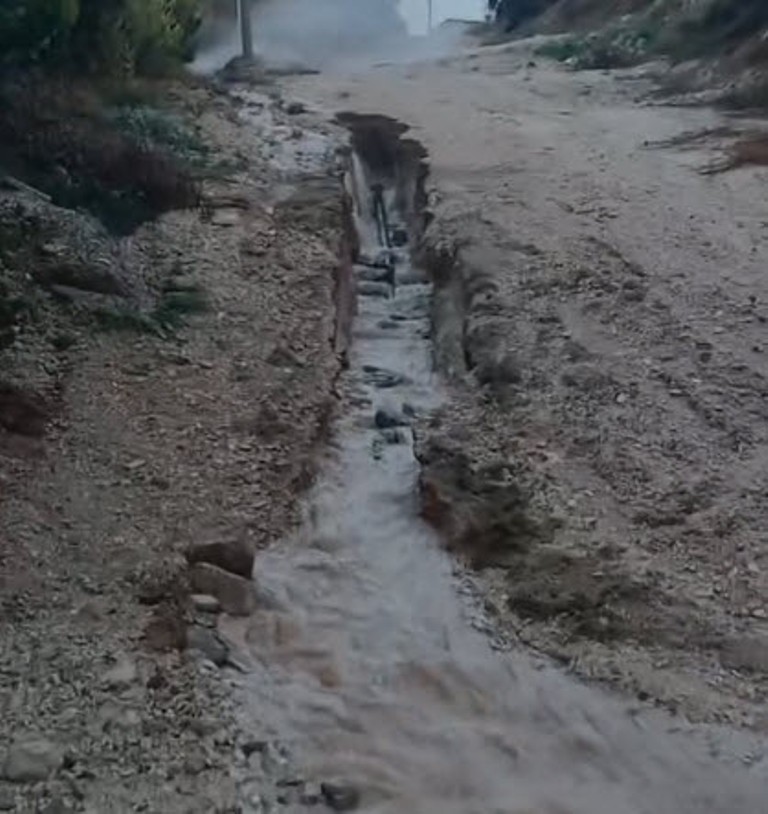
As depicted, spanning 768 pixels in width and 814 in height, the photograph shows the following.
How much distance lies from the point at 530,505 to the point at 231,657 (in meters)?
2.59

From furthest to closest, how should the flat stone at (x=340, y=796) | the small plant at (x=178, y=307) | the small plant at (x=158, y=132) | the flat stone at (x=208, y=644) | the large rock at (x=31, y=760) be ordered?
the small plant at (x=158, y=132)
the small plant at (x=178, y=307)
the flat stone at (x=208, y=644)
the flat stone at (x=340, y=796)
the large rock at (x=31, y=760)

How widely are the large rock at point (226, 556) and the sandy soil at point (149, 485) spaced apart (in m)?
0.11

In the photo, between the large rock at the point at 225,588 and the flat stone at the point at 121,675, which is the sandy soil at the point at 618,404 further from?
the flat stone at the point at 121,675

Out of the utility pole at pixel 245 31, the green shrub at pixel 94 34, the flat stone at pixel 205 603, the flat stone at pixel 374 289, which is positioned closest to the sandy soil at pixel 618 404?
the flat stone at pixel 374 289

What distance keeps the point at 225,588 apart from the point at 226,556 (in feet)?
1.10

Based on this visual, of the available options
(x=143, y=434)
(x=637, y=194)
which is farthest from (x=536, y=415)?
(x=637, y=194)

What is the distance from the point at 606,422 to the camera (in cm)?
1038

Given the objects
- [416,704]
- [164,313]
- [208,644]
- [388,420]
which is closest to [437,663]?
[416,704]

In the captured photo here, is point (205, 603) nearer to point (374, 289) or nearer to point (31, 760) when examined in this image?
point (31, 760)

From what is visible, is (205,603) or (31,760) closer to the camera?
(31,760)

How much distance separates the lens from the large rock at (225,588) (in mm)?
8266

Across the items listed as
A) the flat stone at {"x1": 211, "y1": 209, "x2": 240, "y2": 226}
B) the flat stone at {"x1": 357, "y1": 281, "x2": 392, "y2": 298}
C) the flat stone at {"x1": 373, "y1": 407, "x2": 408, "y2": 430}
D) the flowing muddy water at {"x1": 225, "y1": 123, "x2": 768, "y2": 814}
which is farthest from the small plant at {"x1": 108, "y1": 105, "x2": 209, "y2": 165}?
the flowing muddy water at {"x1": 225, "y1": 123, "x2": 768, "y2": 814}

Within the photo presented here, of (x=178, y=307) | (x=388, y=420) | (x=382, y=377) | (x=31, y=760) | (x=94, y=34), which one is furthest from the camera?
(x=94, y=34)

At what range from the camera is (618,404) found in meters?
10.6
